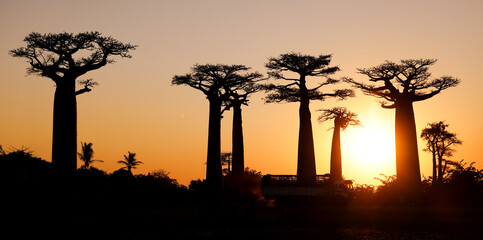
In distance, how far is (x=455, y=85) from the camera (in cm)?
4081

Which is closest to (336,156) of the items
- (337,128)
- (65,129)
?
(337,128)

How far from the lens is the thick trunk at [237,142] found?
158 feet

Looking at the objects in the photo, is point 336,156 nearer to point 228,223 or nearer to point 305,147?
point 305,147

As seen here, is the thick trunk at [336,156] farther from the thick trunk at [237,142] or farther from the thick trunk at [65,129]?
the thick trunk at [65,129]

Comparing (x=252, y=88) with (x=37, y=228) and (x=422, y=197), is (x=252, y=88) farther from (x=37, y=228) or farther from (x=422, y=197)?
(x=37, y=228)

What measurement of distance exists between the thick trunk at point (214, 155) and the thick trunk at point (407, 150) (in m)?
11.9

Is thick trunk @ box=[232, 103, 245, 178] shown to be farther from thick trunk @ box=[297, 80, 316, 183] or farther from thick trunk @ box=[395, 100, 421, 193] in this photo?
thick trunk @ box=[395, 100, 421, 193]

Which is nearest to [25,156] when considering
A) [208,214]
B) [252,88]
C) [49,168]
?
[49,168]

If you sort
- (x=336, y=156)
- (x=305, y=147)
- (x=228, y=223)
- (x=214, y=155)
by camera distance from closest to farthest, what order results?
(x=228, y=223), (x=214, y=155), (x=305, y=147), (x=336, y=156)

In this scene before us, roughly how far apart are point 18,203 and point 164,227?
6094 millimetres

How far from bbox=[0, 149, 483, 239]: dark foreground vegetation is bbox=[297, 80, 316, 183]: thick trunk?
123 inches

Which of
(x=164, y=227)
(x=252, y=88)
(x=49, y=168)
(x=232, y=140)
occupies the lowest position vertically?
(x=164, y=227)

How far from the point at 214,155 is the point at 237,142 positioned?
1201 centimetres

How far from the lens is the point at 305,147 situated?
40938 mm
